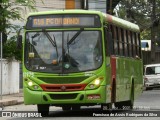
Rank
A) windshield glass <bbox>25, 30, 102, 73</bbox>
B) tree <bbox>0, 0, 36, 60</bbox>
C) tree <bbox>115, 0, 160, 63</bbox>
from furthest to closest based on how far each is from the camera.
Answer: tree <bbox>115, 0, 160, 63</bbox>
tree <bbox>0, 0, 36, 60</bbox>
windshield glass <bbox>25, 30, 102, 73</bbox>

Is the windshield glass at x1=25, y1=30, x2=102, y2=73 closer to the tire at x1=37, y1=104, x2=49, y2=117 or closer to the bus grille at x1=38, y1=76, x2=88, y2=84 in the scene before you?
the bus grille at x1=38, y1=76, x2=88, y2=84

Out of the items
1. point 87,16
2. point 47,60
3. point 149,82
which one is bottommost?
point 149,82

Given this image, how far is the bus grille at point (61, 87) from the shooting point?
59.9ft

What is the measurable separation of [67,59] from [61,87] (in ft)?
2.66

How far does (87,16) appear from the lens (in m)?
18.8

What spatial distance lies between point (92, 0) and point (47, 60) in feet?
114

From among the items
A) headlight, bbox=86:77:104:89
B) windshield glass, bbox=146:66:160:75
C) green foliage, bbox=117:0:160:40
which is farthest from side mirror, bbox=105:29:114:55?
green foliage, bbox=117:0:160:40

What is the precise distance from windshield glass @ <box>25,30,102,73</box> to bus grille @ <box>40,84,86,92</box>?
0.40 metres

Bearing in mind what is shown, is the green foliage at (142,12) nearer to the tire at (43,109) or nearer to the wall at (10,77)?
the wall at (10,77)

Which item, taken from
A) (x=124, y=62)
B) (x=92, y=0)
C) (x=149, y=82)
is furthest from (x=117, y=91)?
(x=92, y=0)

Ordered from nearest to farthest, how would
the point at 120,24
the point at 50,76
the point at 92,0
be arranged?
the point at 50,76 → the point at 120,24 → the point at 92,0

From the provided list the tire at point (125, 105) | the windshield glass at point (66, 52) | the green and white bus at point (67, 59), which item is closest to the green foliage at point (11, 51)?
the tire at point (125, 105)

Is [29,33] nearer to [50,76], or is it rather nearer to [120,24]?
[50,76]

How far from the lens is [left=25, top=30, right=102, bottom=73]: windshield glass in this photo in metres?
18.4
